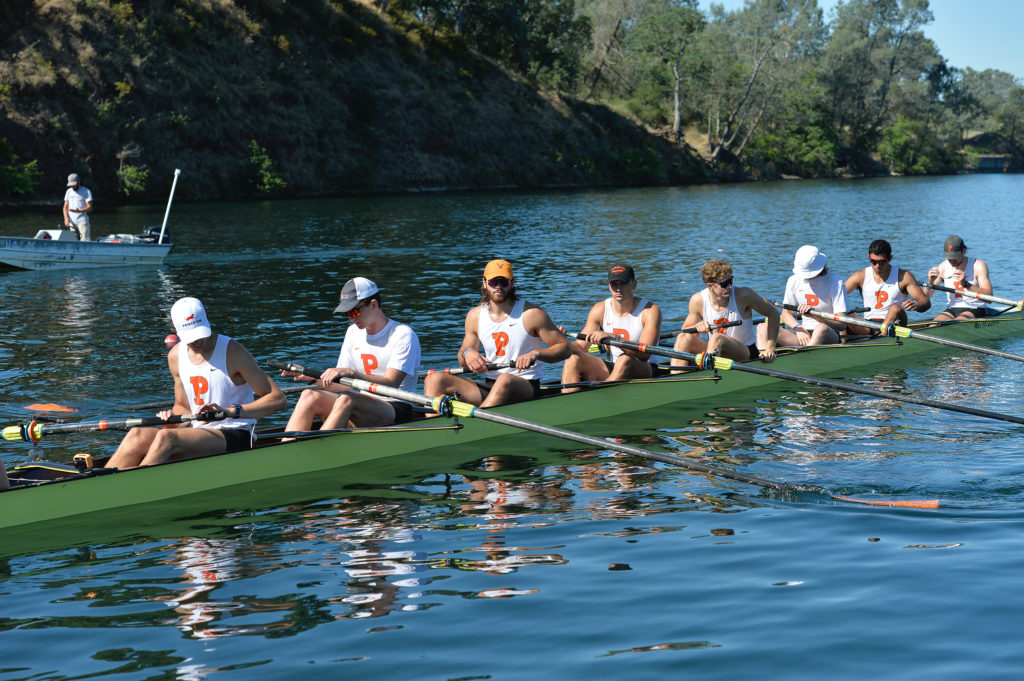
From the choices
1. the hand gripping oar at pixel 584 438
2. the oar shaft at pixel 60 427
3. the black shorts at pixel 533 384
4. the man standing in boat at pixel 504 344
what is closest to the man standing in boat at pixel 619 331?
the black shorts at pixel 533 384

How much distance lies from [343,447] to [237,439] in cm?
110

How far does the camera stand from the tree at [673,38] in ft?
278

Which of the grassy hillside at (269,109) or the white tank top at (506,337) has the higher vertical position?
the grassy hillside at (269,109)

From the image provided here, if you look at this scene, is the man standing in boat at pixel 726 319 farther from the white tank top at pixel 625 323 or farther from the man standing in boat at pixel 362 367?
the man standing in boat at pixel 362 367

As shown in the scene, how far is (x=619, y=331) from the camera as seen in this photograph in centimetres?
1278

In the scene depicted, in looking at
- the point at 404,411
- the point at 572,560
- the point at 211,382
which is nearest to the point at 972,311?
the point at 404,411

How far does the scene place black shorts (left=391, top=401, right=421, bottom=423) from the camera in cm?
1107

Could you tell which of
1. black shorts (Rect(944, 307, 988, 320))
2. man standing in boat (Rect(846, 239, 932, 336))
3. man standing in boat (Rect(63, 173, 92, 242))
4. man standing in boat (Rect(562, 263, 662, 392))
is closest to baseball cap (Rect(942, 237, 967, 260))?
black shorts (Rect(944, 307, 988, 320))

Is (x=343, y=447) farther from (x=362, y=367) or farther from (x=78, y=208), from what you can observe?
(x=78, y=208)

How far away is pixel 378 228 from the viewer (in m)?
40.3

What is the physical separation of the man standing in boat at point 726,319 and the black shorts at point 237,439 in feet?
19.4

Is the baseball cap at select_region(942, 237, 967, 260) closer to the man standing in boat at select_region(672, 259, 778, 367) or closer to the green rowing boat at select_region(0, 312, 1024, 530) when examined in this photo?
the green rowing boat at select_region(0, 312, 1024, 530)

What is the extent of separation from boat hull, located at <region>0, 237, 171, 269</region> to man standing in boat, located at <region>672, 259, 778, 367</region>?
1954cm

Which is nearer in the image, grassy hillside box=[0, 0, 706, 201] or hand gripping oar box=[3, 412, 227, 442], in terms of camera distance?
hand gripping oar box=[3, 412, 227, 442]
